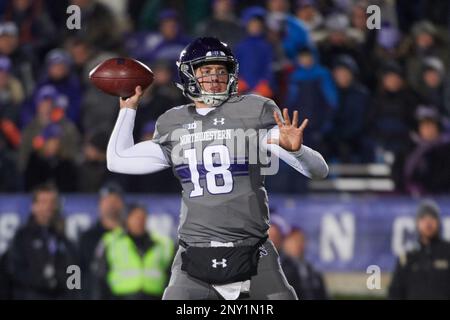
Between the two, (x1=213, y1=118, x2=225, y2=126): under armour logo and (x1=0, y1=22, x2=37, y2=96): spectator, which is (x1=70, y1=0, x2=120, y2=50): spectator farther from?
(x1=213, y1=118, x2=225, y2=126): under armour logo

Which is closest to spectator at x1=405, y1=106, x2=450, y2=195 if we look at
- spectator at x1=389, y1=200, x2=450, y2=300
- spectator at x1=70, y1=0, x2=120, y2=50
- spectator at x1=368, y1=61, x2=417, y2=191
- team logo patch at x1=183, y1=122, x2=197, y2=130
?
spectator at x1=368, y1=61, x2=417, y2=191

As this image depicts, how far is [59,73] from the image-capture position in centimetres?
1228

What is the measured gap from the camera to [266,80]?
11758mm

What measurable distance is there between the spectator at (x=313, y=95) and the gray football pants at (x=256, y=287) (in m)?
5.34

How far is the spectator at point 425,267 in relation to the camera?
31.5 ft

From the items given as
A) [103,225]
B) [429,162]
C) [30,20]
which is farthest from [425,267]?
[30,20]

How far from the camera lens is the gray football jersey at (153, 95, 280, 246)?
627 centimetres

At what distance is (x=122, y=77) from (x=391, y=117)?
18.1 ft

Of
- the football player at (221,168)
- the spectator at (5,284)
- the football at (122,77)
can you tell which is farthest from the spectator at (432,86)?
the football player at (221,168)

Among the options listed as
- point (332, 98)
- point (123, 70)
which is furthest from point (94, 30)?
point (123, 70)

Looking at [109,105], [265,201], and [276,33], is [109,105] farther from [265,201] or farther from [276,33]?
[265,201]

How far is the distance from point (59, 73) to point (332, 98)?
277 cm

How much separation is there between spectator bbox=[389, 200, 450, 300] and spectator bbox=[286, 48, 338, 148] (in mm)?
2090

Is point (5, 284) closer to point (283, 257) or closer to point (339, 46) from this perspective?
point (283, 257)
